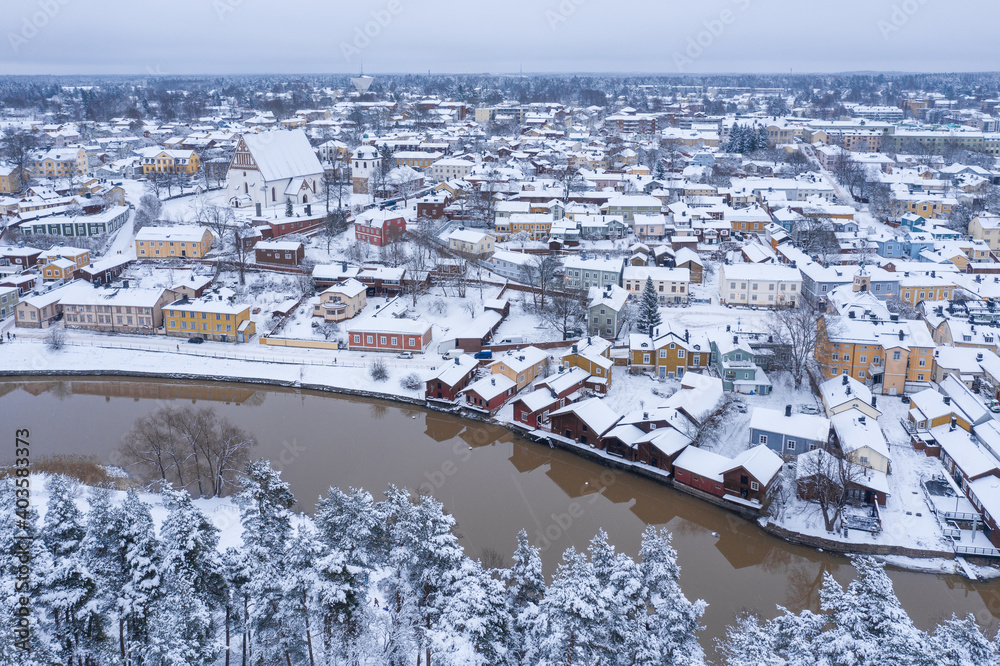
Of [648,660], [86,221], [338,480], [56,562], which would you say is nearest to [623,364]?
[338,480]

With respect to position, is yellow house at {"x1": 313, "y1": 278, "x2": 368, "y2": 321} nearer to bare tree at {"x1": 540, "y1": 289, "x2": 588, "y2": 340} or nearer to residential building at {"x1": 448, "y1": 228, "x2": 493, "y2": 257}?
residential building at {"x1": 448, "y1": 228, "x2": 493, "y2": 257}

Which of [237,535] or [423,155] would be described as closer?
[237,535]

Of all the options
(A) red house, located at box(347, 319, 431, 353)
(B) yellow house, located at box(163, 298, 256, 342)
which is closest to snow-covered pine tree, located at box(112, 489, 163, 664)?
(A) red house, located at box(347, 319, 431, 353)

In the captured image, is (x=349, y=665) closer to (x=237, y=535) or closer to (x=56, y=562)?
(x=56, y=562)

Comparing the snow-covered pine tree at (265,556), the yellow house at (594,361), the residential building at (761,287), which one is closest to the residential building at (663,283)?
the residential building at (761,287)

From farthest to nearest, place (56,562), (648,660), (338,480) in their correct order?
(338,480)
(56,562)
(648,660)

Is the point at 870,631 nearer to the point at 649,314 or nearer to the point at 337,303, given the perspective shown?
the point at 649,314
